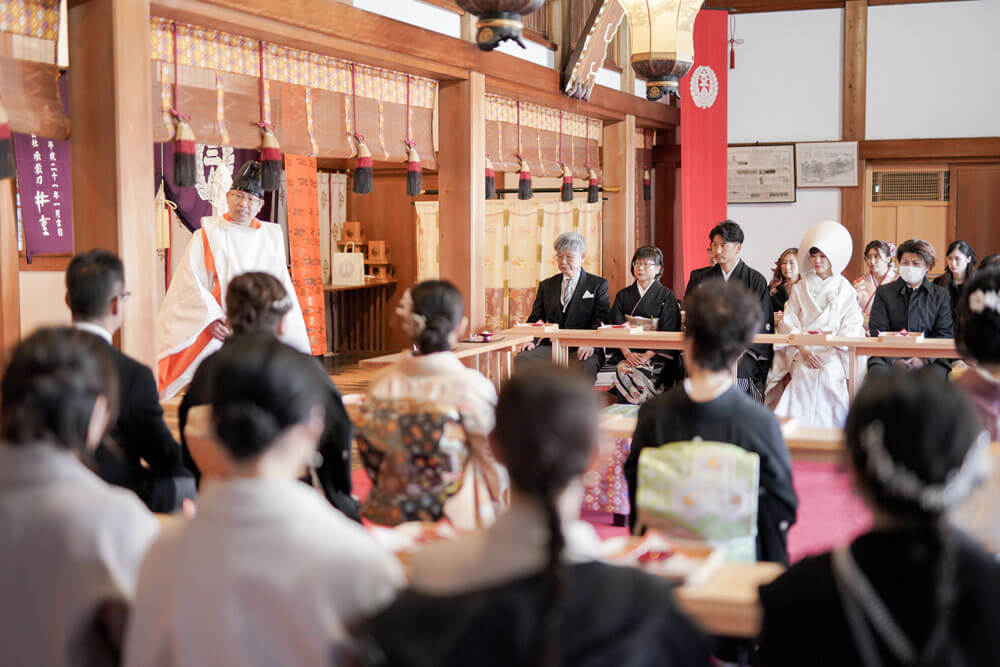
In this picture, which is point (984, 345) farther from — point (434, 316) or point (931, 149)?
point (931, 149)

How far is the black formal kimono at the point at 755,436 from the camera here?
Result: 2414 millimetres

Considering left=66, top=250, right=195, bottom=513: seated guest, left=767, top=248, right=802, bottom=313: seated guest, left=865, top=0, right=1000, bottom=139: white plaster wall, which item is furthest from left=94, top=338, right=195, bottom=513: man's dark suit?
left=865, top=0, right=1000, bottom=139: white plaster wall

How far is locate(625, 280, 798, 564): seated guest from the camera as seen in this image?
7.90ft

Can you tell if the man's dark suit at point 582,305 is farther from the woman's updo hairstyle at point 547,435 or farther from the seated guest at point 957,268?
the woman's updo hairstyle at point 547,435

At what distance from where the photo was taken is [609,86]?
30.2ft

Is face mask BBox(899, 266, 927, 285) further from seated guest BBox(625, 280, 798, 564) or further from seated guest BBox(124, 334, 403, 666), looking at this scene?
seated guest BBox(124, 334, 403, 666)

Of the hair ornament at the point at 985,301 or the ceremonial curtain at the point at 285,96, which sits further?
the ceremonial curtain at the point at 285,96

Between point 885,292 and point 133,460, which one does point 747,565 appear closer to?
point 133,460

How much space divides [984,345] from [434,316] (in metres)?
1.40

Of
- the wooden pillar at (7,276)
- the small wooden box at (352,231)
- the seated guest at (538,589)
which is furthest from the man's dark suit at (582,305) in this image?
the seated guest at (538,589)

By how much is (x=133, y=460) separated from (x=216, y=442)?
1686 mm

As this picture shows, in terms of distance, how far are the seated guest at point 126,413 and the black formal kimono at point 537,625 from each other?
1.77 meters

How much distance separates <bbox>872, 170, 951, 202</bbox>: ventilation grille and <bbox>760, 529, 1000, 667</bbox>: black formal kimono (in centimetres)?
968

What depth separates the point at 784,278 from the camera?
27.2 feet
